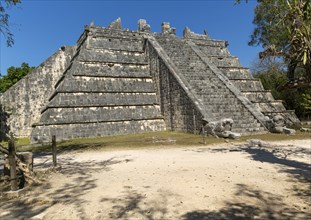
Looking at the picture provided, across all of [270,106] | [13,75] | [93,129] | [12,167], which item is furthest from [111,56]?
[13,75]

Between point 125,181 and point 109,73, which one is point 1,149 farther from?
point 109,73

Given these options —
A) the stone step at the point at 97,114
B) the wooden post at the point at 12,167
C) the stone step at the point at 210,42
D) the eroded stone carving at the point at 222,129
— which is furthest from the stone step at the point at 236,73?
the wooden post at the point at 12,167

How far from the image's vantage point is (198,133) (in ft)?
44.9

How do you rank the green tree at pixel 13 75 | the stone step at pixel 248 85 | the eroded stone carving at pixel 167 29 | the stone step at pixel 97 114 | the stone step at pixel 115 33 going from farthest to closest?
the green tree at pixel 13 75, the eroded stone carving at pixel 167 29, the stone step at pixel 248 85, the stone step at pixel 115 33, the stone step at pixel 97 114

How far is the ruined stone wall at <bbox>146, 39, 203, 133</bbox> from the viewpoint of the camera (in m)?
14.1

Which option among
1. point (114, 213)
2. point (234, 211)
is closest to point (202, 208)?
point (234, 211)

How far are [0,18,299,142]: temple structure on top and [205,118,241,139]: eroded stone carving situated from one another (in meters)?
0.78

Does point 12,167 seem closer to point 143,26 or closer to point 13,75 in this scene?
point 143,26

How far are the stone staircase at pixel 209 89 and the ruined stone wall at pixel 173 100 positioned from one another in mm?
784

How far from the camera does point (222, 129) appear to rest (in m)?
12.1

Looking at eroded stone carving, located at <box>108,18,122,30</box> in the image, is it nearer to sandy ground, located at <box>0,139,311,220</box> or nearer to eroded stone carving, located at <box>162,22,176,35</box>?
eroded stone carving, located at <box>162,22,176,35</box>

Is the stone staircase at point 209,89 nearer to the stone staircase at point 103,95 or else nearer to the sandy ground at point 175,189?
the stone staircase at point 103,95

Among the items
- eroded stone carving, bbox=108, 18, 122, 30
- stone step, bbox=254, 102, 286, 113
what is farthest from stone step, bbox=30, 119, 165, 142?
eroded stone carving, bbox=108, 18, 122, 30

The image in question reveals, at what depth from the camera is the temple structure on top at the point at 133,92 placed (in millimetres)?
14531
